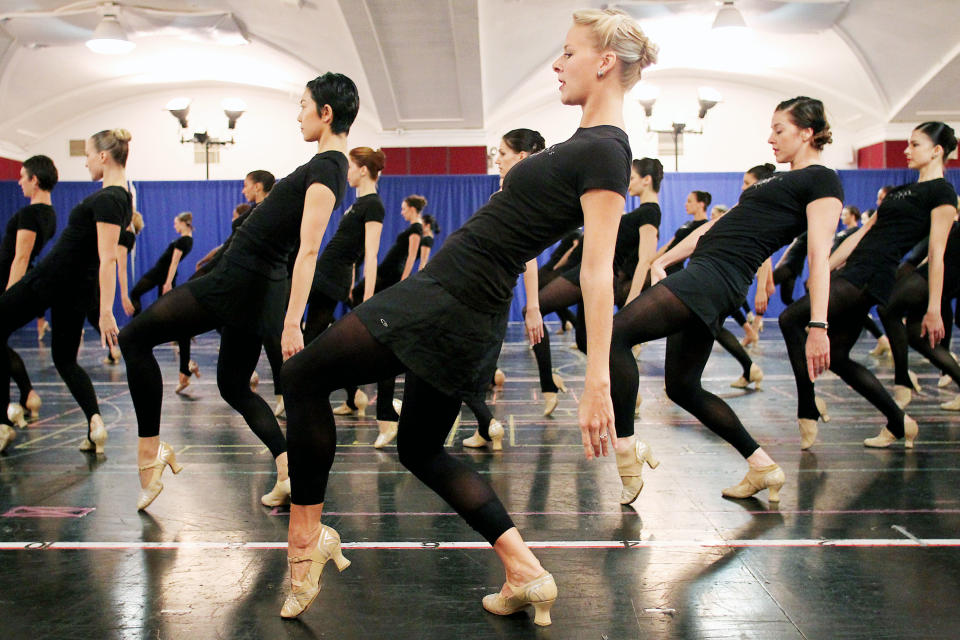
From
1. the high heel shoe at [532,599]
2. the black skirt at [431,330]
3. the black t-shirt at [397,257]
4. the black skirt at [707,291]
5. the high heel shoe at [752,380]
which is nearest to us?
the black skirt at [431,330]

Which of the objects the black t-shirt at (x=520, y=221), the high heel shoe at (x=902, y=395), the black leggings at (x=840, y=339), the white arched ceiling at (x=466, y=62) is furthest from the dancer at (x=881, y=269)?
the white arched ceiling at (x=466, y=62)

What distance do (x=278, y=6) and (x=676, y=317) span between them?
9294 mm

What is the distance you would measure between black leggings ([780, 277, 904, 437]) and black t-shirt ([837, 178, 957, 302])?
0.11 m

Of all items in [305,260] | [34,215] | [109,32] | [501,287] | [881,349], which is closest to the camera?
[501,287]

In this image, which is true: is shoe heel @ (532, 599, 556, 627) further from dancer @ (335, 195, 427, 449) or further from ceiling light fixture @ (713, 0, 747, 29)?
ceiling light fixture @ (713, 0, 747, 29)

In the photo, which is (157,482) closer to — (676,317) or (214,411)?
(676,317)

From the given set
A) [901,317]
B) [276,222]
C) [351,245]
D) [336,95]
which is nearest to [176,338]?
A: [276,222]

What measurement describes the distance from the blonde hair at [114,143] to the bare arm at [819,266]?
110 inches

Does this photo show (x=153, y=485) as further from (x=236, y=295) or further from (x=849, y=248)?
(x=849, y=248)

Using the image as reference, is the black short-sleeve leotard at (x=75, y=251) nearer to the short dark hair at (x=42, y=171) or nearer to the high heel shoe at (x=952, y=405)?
the short dark hair at (x=42, y=171)

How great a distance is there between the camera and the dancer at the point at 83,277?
354 cm

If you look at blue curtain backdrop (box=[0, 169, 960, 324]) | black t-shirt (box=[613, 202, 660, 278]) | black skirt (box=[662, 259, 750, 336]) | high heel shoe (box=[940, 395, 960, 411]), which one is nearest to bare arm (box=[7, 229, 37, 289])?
black t-shirt (box=[613, 202, 660, 278])

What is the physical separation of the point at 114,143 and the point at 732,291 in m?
2.61

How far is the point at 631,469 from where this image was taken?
302 centimetres
